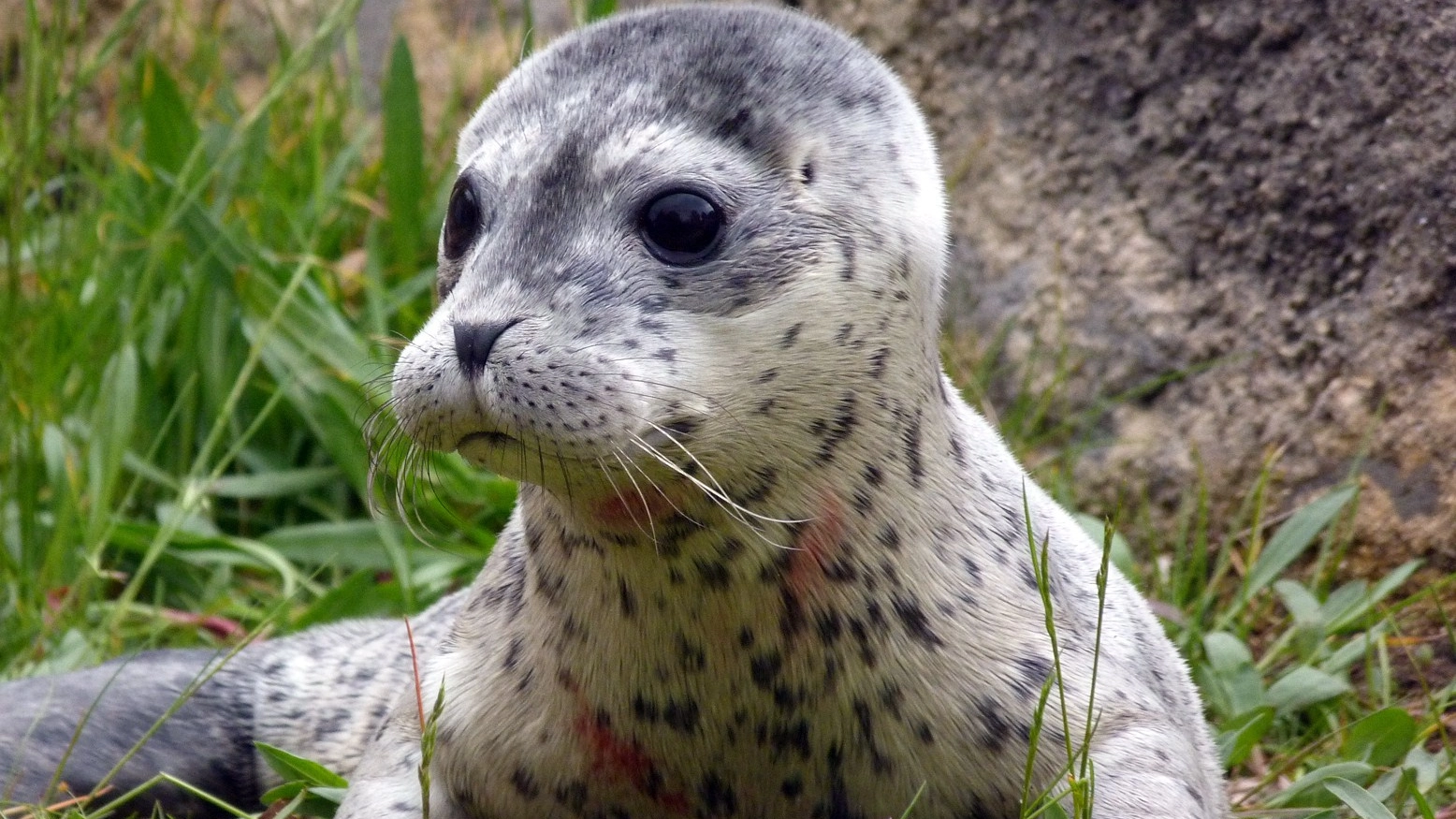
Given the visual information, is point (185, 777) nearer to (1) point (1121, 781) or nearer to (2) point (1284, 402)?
(1) point (1121, 781)

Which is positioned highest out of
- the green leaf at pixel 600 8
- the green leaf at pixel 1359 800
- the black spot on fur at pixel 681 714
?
the green leaf at pixel 600 8

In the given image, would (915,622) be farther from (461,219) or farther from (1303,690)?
(1303,690)

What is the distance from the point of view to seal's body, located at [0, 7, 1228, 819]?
2469 mm

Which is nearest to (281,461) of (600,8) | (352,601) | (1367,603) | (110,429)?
(110,429)

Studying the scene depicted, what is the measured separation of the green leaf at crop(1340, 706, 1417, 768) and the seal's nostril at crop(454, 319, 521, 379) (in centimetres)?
→ 204

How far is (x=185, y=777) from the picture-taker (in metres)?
3.73

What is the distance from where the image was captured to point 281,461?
A: 5.03 m

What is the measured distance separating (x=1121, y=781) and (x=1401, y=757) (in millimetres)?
1115

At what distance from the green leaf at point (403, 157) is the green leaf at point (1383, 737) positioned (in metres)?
3.40

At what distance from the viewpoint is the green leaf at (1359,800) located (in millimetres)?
2977

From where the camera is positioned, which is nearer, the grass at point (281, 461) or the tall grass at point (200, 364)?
the grass at point (281, 461)

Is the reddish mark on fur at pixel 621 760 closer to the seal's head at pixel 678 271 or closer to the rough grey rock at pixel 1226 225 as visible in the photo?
the seal's head at pixel 678 271

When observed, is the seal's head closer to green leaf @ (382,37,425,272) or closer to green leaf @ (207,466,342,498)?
green leaf @ (207,466,342,498)

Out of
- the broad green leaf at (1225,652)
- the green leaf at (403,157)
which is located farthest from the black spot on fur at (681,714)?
the green leaf at (403,157)
